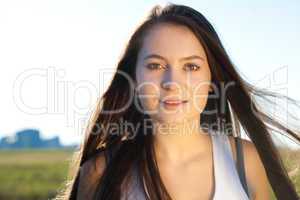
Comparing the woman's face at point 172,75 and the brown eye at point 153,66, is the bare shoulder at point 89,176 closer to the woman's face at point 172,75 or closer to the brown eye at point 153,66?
the woman's face at point 172,75

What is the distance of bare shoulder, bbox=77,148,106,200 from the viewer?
14.5 feet

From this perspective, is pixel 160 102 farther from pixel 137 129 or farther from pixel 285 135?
pixel 285 135

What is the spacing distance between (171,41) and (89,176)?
3.39 feet

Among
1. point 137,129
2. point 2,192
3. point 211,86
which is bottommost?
point 2,192

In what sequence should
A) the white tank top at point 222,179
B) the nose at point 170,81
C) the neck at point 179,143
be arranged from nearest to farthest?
1. the nose at point 170,81
2. the white tank top at point 222,179
3. the neck at point 179,143

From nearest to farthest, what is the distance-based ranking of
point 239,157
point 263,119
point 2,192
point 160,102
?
point 160,102
point 239,157
point 263,119
point 2,192

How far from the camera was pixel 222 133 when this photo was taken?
4.68m

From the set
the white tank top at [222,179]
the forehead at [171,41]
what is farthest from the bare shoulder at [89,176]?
the forehead at [171,41]

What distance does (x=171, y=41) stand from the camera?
14.0ft

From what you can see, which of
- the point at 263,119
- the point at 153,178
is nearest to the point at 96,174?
the point at 153,178


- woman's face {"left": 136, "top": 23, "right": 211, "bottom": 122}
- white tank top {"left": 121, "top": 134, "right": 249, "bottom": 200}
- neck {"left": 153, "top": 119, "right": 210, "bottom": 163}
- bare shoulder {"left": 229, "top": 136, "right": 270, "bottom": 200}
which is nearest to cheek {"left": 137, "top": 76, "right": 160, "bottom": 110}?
woman's face {"left": 136, "top": 23, "right": 211, "bottom": 122}

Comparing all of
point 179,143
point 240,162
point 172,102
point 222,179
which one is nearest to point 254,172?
point 240,162

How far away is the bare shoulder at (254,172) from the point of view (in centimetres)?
447

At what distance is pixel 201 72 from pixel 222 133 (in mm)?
544
